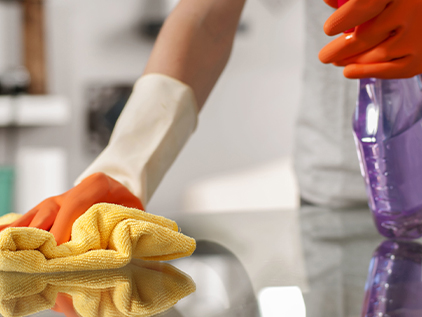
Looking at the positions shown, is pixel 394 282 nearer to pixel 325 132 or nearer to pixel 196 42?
pixel 196 42

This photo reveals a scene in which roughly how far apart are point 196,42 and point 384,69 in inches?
12.0

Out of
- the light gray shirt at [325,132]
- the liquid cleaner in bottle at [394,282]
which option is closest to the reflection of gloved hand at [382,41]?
the liquid cleaner in bottle at [394,282]

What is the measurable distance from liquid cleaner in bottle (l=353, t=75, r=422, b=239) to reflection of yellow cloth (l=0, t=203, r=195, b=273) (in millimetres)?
239

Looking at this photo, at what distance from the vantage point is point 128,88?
291 centimetres

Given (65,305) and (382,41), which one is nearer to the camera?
(65,305)

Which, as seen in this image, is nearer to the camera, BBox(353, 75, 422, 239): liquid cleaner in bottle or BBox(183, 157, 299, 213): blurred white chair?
BBox(353, 75, 422, 239): liquid cleaner in bottle

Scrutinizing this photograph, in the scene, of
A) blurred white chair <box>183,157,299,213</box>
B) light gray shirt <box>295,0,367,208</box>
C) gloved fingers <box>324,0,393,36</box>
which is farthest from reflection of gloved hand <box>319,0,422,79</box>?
blurred white chair <box>183,157,299,213</box>

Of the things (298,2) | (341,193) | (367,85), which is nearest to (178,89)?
(367,85)

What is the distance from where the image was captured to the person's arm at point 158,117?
0.49m

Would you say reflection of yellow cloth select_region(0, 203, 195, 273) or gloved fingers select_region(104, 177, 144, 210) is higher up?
gloved fingers select_region(104, 177, 144, 210)

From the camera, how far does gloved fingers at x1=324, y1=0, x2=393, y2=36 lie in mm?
448

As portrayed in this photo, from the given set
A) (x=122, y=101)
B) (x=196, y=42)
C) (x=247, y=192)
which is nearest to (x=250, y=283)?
(x=196, y=42)

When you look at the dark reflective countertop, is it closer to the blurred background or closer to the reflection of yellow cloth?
the reflection of yellow cloth

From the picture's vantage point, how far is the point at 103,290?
0.35 meters
